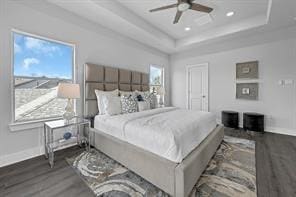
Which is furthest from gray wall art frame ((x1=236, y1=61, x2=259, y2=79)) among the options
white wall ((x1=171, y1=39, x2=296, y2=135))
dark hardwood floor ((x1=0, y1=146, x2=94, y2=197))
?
dark hardwood floor ((x1=0, y1=146, x2=94, y2=197))

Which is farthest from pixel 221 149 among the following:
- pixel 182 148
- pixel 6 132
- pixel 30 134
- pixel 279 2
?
pixel 6 132

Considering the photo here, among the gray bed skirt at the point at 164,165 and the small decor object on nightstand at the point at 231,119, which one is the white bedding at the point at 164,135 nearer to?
the gray bed skirt at the point at 164,165

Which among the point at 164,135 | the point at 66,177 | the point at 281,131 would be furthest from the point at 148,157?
the point at 281,131

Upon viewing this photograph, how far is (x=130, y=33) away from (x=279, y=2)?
3.30 m

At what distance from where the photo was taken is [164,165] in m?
1.61

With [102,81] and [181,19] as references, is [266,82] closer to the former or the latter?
[181,19]

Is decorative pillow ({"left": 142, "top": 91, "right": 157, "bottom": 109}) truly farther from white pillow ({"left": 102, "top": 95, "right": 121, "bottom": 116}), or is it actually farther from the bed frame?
the bed frame

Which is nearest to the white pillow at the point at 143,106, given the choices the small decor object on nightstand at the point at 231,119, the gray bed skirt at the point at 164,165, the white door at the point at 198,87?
the gray bed skirt at the point at 164,165

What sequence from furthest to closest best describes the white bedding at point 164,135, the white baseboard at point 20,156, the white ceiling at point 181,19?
the white ceiling at point 181,19 < the white baseboard at point 20,156 < the white bedding at point 164,135

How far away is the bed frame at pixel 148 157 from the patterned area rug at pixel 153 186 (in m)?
0.11

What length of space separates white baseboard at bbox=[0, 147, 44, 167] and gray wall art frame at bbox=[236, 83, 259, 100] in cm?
551

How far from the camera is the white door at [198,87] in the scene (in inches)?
210

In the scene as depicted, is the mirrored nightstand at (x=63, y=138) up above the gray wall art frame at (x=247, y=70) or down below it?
below

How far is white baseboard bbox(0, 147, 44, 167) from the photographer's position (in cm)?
226
